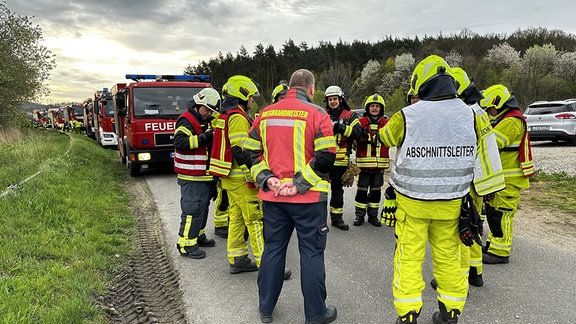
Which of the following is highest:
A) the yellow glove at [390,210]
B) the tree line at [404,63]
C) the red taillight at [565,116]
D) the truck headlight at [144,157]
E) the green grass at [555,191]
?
the tree line at [404,63]

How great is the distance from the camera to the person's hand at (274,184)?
284 centimetres

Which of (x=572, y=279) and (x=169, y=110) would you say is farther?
(x=169, y=110)

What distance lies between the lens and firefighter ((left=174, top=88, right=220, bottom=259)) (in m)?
4.46

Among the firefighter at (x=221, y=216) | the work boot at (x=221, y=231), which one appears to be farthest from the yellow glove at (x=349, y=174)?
the work boot at (x=221, y=231)

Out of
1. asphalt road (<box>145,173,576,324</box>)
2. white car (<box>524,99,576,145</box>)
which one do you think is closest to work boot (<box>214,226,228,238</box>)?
asphalt road (<box>145,173,576,324</box>)

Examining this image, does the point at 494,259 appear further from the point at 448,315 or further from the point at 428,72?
the point at 428,72

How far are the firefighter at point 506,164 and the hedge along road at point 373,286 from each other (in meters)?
0.25

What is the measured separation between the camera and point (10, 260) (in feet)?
12.4

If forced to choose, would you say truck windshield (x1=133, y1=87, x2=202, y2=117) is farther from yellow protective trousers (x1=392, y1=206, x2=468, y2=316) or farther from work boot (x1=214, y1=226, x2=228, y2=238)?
yellow protective trousers (x1=392, y1=206, x2=468, y2=316)

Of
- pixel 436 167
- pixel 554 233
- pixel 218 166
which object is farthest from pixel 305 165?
pixel 554 233

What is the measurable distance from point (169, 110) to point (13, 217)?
510 cm

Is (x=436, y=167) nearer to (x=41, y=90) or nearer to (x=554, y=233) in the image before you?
(x=554, y=233)

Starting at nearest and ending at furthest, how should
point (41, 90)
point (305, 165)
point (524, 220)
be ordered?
point (305, 165) → point (524, 220) → point (41, 90)

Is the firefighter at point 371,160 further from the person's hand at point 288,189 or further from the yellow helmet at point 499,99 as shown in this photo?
the person's hand at point 288,189
